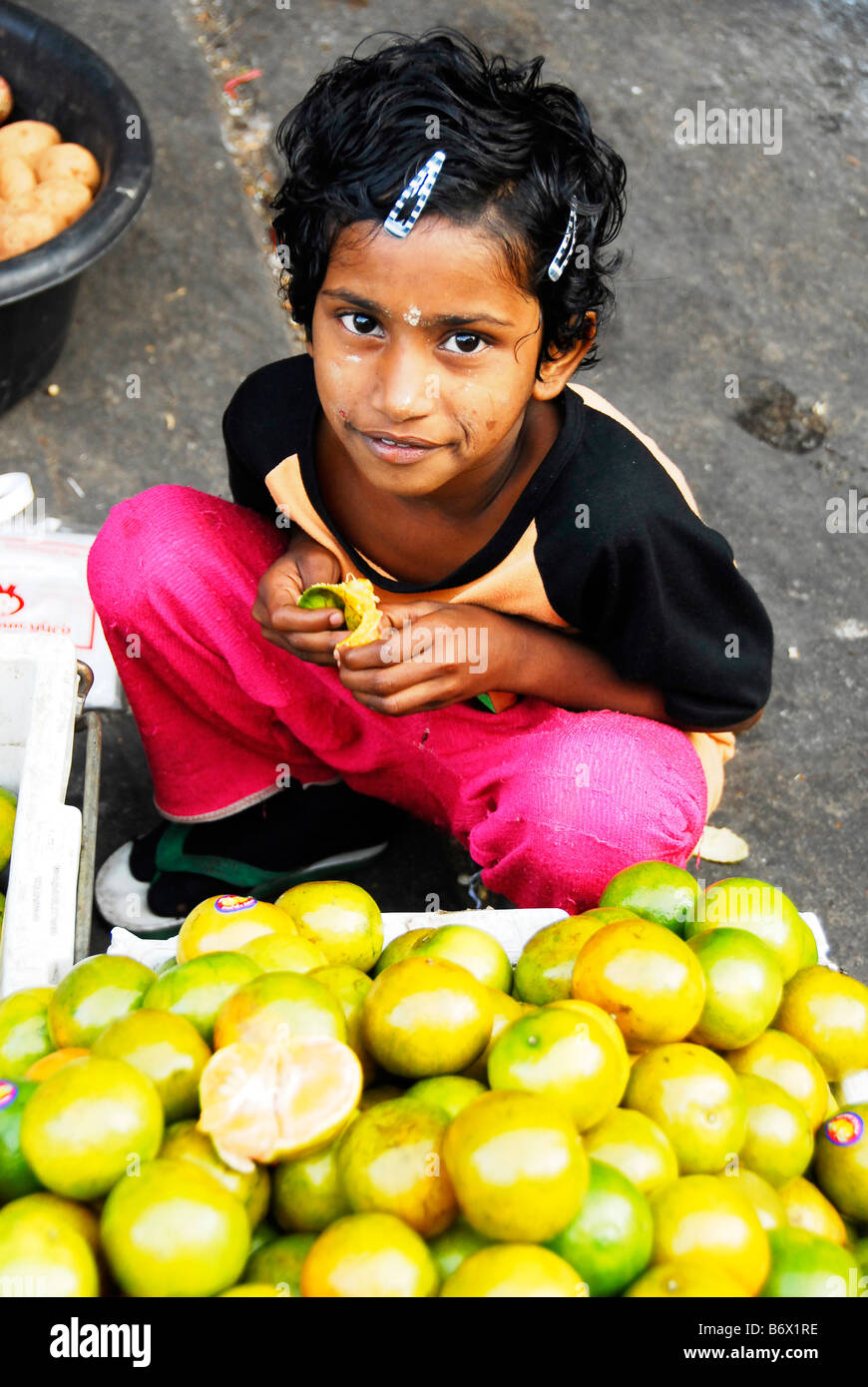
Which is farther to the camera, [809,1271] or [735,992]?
[735,992]

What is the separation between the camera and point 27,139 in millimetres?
3246

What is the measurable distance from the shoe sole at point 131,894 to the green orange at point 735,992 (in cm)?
121

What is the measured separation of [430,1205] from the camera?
1217 mm

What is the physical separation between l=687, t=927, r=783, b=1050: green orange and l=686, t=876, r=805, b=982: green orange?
81mm

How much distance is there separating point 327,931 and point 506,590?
0.70 m

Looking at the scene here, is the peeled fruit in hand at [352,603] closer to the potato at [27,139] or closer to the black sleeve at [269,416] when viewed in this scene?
the black sleeve at [269,416]

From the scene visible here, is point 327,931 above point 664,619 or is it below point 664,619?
below

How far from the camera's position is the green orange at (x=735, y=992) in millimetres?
1462

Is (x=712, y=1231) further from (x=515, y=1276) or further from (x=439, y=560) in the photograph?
(x=439, y=560)

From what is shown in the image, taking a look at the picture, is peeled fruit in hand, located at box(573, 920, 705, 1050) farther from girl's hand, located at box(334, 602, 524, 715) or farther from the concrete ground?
the concrete ground

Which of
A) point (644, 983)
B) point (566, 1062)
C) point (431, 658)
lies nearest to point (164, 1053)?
point (566, 1062)

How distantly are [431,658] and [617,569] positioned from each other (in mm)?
331

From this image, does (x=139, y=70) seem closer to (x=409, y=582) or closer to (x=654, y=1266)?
(x=409, y=582)
